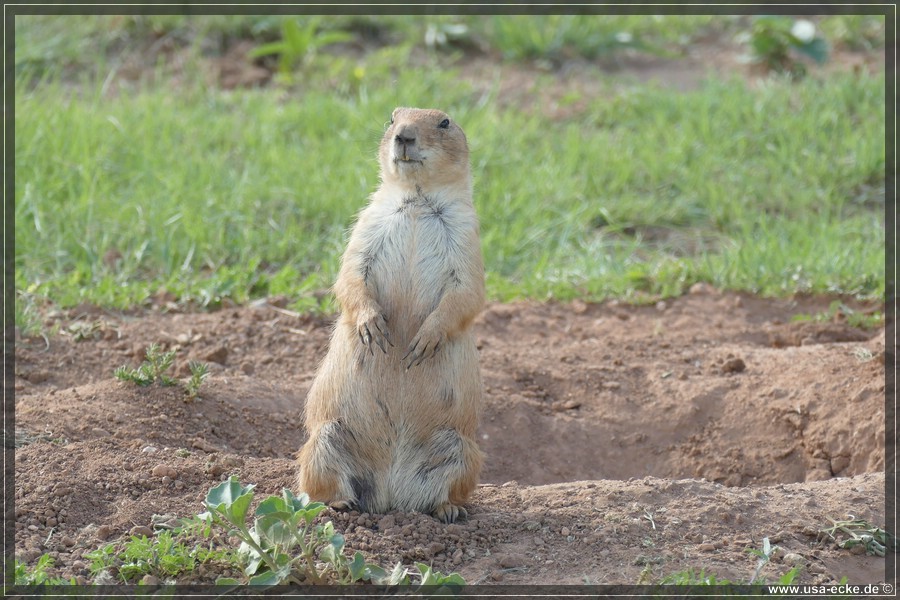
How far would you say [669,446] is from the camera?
5336 mm

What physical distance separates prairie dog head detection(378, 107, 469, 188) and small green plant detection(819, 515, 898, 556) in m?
2.00

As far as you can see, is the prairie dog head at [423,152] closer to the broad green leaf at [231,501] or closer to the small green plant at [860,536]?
the broad green leaf at [231,501]

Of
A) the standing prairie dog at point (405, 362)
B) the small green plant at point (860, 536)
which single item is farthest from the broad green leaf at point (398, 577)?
the small green plant at point (860, 536)

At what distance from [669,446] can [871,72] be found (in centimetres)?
581

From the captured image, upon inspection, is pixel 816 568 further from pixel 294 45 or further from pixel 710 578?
pixel 294 45

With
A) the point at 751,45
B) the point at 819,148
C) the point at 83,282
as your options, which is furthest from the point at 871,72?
the point at 83,282

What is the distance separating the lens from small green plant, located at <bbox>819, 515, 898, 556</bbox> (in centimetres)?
398

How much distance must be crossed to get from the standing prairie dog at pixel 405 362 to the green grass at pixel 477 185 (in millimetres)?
1910

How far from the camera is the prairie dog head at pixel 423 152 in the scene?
4457mm

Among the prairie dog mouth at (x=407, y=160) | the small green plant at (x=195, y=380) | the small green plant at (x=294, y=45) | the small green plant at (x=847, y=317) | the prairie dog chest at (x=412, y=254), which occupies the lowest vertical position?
the small green plant at (x=195, y=380)

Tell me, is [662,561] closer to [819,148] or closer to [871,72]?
[819,148]

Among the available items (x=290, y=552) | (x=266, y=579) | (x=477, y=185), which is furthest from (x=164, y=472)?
(x=477, y=185)

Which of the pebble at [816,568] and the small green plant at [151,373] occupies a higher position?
the small green plant at [151,373]

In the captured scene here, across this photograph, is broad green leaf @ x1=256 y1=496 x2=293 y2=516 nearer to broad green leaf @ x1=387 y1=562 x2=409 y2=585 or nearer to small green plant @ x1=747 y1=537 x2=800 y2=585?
broad green leaf @ x1=387 y1=562 x2=409 y2=585
